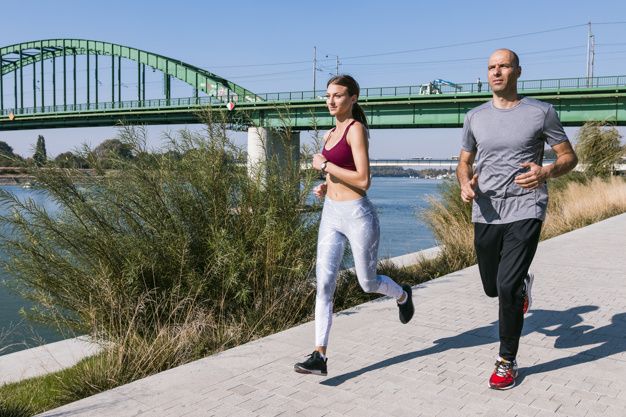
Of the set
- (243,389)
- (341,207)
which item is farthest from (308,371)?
(341,207)

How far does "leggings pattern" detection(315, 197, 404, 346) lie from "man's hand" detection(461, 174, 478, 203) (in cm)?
57

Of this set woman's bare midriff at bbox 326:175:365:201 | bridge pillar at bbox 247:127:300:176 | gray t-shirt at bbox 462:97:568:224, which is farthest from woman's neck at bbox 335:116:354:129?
bridge pillar at bbox 247:127:300:176

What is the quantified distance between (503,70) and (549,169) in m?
0.63

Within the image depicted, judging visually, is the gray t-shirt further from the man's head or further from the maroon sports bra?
the maroon sports bra

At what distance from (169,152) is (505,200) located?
3.25 meters

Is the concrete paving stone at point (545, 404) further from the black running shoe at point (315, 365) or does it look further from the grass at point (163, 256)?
the grass at point (163, 256)

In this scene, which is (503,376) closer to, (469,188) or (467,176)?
(469,188)

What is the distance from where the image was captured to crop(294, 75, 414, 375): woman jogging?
137 inches

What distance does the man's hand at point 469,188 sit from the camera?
354cm

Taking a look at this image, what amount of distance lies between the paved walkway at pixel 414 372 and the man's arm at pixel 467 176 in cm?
112

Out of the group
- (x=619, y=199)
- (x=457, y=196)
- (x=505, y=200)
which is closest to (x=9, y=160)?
(x=505, y=200)

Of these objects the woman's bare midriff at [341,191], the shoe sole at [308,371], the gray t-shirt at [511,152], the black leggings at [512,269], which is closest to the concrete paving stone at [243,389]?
the shoe sole at [308,371]

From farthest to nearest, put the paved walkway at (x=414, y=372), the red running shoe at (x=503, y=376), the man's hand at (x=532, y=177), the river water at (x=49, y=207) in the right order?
the river water at (x=49, y=207) → the red running shoe at (x=503, y=376) → the man's hand at (x=532, y=177) → the paved walkway at (x=414, y=372)

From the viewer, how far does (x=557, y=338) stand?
4438 millimetres
